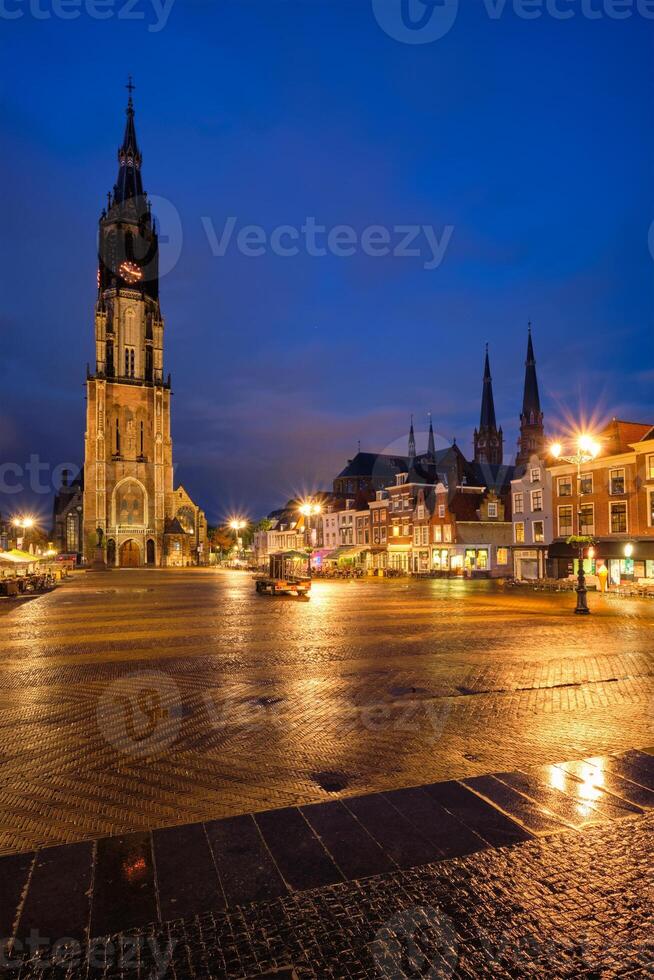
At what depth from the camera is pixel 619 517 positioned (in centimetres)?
3281

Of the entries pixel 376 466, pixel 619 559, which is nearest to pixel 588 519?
pixel 619 559

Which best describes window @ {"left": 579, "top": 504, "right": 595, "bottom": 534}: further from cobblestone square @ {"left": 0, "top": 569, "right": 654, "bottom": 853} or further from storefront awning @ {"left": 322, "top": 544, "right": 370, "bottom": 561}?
storefront awning @ {"left": 322, "top": 544, "right": 370, "bottom": 561}

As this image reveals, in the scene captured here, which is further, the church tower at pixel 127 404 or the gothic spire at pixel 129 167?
the gothic spire at pixel 129 167

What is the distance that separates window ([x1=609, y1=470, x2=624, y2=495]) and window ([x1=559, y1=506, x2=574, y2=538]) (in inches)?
145

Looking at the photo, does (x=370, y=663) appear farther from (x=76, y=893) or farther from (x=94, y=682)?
(x=76, y=893)

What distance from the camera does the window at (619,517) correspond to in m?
32.4

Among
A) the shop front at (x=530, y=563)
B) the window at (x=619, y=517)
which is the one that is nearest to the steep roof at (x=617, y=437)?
the window at (x=619, y=517)

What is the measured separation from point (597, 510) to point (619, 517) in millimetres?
1594

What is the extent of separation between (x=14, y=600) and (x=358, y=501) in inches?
1757

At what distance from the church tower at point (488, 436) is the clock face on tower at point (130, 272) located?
2332 inches

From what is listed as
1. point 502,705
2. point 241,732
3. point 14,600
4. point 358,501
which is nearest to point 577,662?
point 502,705

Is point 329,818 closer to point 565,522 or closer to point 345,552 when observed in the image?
point 565,522

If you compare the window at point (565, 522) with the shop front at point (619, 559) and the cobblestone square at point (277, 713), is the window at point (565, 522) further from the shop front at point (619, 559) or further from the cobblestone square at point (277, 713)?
the cobblestone square at point (277, 713)

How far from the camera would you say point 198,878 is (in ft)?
12.4
